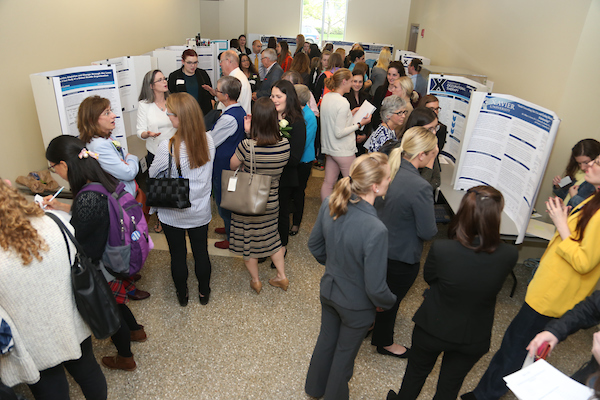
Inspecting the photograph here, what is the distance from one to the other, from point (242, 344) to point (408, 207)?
5.16ft

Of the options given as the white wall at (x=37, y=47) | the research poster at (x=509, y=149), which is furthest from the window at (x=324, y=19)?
the research poster at (x=509, y=149)

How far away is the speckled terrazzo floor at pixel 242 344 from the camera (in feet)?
8.20

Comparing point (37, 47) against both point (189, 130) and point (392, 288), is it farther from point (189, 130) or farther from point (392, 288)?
point (392, 288)

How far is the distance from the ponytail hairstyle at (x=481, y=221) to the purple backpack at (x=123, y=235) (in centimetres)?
177

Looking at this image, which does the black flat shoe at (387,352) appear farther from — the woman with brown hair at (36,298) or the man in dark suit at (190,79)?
the man in dark suit at (190,79)

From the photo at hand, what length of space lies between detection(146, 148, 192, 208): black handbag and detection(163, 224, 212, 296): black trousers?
269 mm

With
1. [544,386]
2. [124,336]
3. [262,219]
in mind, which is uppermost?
[544,386]

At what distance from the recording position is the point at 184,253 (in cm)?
299

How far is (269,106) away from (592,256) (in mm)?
2100

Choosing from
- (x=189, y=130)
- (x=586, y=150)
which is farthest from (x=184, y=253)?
(x=586, y=150)

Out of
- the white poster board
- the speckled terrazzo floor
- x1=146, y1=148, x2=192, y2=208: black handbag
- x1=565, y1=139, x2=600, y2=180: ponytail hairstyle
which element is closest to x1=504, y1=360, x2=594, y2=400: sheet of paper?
the speckled terrazzo floor

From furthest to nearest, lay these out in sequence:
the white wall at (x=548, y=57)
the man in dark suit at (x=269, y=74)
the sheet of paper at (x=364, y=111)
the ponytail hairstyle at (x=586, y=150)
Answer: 1. the man in dark suit at (x=269, y=74)
2. the sheet of paper at (x=364, y=111)
3. the white wall at (x=548, y=57)
4. the ponytail hairstyle at (x=586, y=150)

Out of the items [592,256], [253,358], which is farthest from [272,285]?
[592,256]

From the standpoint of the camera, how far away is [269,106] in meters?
2.81
